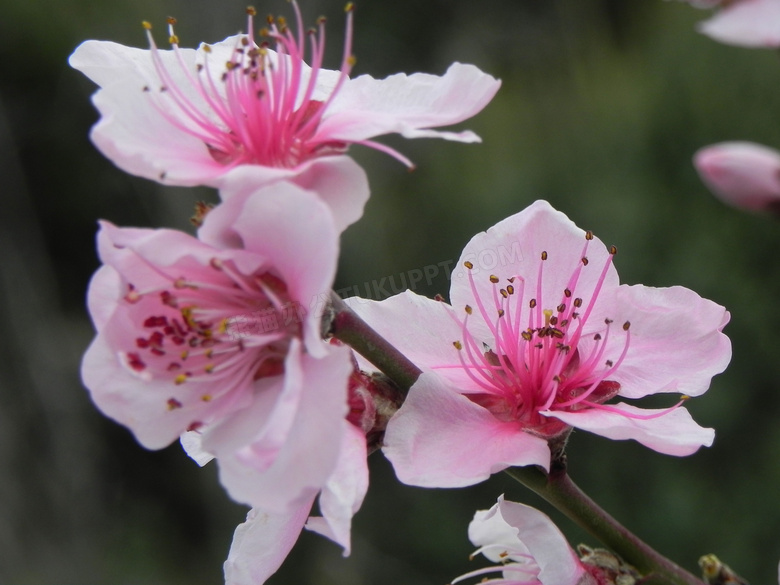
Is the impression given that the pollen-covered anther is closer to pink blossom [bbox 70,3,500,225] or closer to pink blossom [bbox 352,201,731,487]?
pink blossom [bbox 70,3,500,225]

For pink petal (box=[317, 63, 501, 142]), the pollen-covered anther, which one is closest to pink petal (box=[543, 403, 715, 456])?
pink petal (box=[317, 63, 501, 142])

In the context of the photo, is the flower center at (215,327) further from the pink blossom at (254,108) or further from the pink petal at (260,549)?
the pink petal at (260,549)

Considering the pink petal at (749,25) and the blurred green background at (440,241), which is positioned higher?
the pink petal at (749,25)

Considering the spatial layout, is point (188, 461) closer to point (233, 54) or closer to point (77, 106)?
point (77, 106)

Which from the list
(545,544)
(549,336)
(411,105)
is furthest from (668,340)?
(411,105)

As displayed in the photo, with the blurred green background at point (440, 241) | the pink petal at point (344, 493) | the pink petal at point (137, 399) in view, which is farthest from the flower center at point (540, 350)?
the blurred green background at point (440, 241)

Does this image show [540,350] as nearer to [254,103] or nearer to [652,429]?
[652,429]
